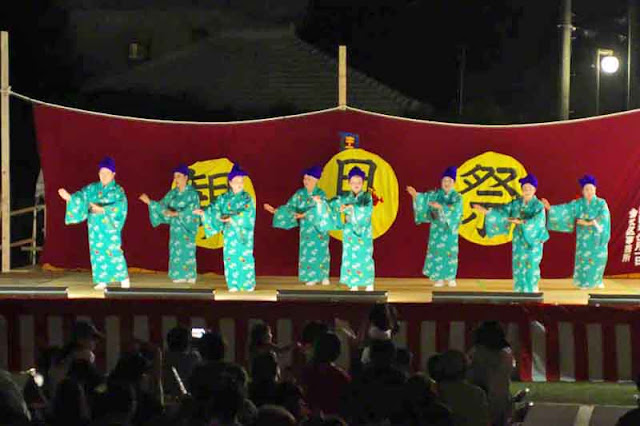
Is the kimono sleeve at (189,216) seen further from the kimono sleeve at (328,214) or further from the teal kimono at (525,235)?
the teal kimono at (525,235)

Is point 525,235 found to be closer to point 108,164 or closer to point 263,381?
point 108,164

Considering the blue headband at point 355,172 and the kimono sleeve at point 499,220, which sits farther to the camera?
the blue headband at point 355,172

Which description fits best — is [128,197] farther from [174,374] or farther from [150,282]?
[174,374]

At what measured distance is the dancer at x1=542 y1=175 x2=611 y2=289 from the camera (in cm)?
1488

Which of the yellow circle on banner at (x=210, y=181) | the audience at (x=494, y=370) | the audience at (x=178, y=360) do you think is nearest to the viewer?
the audience at (x=494, y=370)

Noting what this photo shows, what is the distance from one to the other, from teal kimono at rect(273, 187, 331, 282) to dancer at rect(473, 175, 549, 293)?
6.60ft

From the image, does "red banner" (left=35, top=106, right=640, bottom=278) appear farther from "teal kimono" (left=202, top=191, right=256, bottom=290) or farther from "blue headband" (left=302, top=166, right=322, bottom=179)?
"teal kimono" (left=202, top=191, right=256, bottom=290)

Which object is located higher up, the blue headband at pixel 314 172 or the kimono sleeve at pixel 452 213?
the blue headband at pixel 314 172

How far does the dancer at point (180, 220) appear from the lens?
600 inches

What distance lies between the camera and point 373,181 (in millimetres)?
15711

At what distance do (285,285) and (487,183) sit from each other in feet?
8.96

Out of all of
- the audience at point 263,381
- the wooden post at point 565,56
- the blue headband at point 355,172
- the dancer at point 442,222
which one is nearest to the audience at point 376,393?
the audience at point 263,381

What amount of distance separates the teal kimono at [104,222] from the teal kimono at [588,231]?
491 cm

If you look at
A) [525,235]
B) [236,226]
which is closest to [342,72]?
[236,226]
